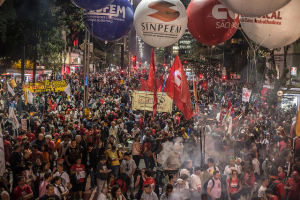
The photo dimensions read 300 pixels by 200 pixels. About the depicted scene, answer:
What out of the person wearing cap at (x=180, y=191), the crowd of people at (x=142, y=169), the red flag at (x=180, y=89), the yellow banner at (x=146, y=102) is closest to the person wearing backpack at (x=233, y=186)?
the crowd of people at (x=142, y=169)

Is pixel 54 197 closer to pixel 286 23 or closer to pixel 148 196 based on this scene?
pixel 148 196

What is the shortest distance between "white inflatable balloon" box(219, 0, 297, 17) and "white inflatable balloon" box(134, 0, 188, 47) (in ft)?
7.13

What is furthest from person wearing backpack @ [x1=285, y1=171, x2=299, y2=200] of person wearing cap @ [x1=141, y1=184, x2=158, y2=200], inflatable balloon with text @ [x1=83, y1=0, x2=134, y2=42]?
inflatable balloon with text @ [x1=83, y1=0, x2=134, y2=42]

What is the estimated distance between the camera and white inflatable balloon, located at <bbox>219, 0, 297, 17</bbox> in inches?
210

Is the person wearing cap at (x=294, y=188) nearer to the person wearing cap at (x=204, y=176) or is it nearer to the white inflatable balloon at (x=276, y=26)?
the person wearing cap at (x=204, y=176)

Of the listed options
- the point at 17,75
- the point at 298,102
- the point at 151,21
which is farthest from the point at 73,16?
the point at 17,75

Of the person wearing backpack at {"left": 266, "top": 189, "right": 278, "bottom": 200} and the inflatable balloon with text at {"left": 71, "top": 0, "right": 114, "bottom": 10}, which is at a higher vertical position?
the inflatable balloon with text at {"left": 71, "top": 0, "right": 114, "bottom": 10}

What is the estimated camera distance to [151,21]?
7809 millimetres

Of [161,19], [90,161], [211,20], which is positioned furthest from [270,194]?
[90,161]

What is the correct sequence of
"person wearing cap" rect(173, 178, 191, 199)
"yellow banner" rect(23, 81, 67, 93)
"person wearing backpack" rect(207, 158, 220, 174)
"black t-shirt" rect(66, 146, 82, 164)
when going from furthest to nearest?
"yellow banner" rect(23, 81, 67, 93) → "black t-shirt" rect(66, 146, 82, 164) → "person wearing backpack" rect(207, 158, 220, 174) → "person wearing cap" rect(173, 178, 191, 199)

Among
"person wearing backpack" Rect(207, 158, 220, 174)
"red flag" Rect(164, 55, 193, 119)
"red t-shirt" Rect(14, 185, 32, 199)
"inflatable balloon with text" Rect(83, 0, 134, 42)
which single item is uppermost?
"inflatable balloon with text" Rect(83, 0, 134, 42)

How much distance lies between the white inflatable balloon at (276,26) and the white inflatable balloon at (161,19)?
1434 millimetres

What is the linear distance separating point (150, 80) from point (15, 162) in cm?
549

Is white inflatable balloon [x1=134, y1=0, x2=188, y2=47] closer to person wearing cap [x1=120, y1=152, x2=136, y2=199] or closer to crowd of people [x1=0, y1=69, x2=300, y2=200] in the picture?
crowd of people [x1=0, y1=69, x2=300, y2=200]
